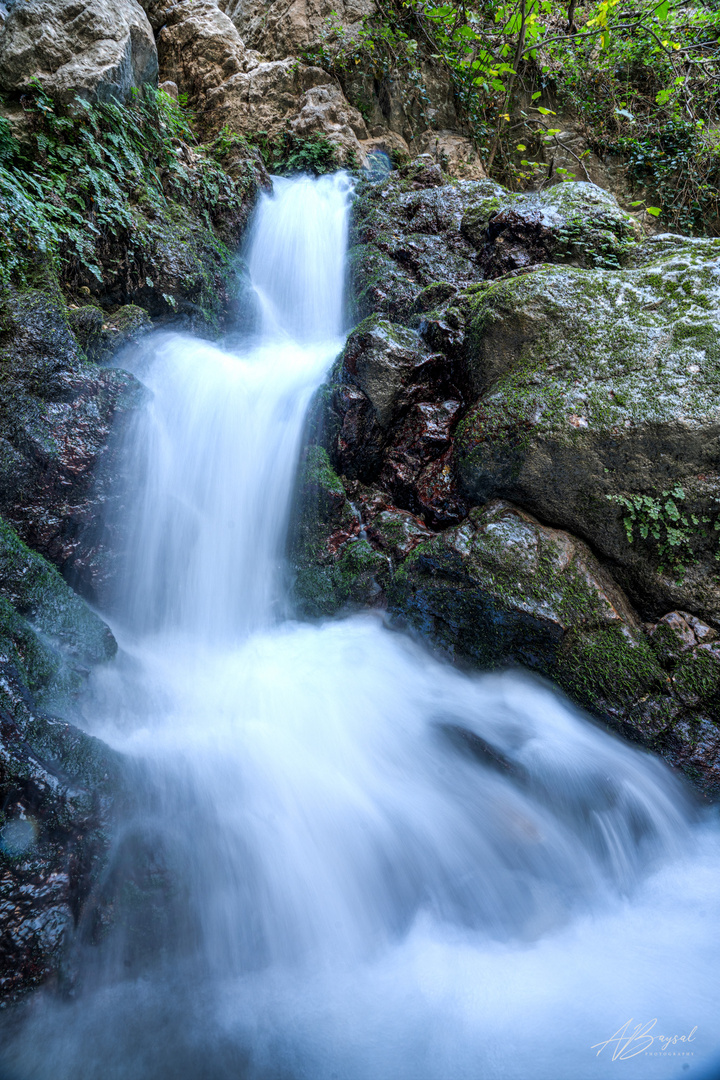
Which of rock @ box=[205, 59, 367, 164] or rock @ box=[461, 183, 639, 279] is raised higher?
rock @ box=[205, 59, 367, 164]

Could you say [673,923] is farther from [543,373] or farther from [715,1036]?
[543,373]

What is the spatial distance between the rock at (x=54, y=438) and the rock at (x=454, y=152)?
8.70m

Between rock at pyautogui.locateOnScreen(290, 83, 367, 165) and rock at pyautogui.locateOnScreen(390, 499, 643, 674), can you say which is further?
rock at pyautogui.locateOnScreen(290, 83, 367, 165)

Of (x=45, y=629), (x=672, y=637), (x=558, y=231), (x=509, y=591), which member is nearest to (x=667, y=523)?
Result: (x=672, y=637)

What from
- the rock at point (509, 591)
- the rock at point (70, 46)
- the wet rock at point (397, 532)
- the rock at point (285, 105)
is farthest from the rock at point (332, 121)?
the rock at point (509, 591)

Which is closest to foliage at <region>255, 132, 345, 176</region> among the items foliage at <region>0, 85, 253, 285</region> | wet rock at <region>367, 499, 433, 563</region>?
foliage at <region>0, 85, 253, 285</region>

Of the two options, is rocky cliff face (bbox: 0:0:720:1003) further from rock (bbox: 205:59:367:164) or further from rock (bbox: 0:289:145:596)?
rock (bbox: 205:59:367:164)

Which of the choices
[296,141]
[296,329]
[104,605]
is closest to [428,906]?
[104,605]

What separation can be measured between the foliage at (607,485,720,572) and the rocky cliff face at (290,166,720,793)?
0.01 meters

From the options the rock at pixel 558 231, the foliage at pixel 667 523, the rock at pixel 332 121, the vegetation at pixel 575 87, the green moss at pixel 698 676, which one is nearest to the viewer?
the green moss at pixel 698 676

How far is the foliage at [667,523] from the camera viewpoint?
3.36 meters

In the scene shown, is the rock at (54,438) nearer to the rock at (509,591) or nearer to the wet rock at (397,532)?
the wet rock at (397,532)

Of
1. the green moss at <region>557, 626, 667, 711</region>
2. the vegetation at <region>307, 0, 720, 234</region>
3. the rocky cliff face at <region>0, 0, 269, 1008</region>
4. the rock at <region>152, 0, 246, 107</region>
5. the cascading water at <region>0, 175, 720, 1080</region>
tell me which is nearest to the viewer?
the cascading water at <region>0, 175, 720, 1080</region>

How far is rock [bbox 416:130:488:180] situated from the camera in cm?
931
